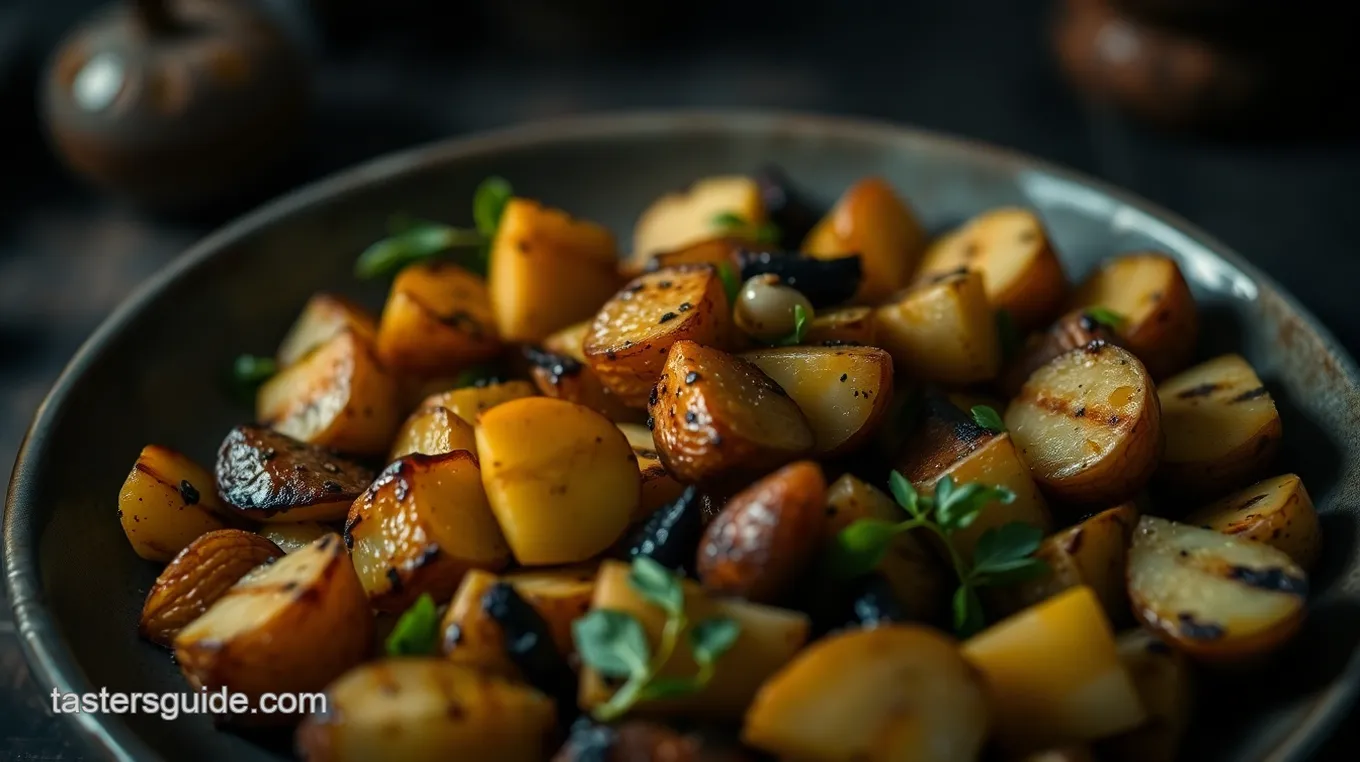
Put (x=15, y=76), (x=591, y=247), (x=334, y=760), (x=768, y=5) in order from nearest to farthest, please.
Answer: (x=334, y=760) → (x=591, y=247) → (x=15, y=76) → (x=768, y=5)

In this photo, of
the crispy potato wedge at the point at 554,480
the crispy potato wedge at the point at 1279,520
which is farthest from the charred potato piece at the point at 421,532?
the crispy potato wedge at the point at 1279,520

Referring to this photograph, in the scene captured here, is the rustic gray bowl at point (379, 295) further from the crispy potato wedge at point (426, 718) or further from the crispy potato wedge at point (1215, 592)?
the crispy potato wedge at point (426, 718)

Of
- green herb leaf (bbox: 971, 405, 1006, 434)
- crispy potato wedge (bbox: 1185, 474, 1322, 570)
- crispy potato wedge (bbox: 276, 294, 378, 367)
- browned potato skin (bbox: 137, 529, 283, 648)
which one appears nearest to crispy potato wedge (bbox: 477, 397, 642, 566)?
browned potato skin (bbox: 137, 529, 283, 648)

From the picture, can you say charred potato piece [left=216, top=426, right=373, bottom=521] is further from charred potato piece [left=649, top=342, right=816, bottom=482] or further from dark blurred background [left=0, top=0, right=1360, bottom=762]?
dark blurred background [left=0, top=0, right=1360, bottom=762]

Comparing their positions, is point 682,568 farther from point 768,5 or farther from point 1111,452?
point 768,5

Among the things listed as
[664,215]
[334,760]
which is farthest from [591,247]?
[334,760]

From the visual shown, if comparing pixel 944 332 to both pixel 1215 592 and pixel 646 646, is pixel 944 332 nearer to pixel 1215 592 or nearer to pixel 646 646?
pixel 1215 592
